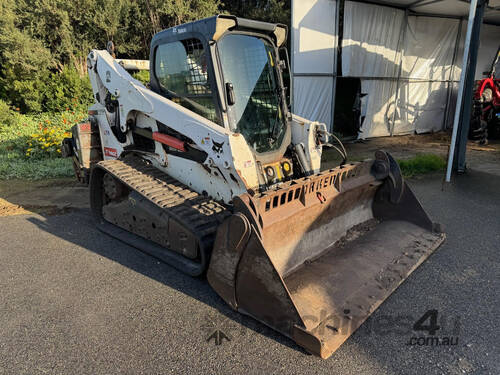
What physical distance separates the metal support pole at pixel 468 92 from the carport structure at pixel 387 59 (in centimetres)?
2

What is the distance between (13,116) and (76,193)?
7847 mm

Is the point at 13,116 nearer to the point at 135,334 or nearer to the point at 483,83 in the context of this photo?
the point at 135,334

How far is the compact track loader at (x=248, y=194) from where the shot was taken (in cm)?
265

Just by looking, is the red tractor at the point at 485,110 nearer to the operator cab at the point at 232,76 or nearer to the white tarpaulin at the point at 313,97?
the white tarpaulin at the point at 313,97

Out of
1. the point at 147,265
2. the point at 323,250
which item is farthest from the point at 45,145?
the point at 323,250

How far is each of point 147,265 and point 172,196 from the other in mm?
788

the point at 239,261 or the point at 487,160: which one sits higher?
the point at 239,261

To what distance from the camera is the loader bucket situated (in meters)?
2.52

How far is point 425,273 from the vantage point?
3.40m

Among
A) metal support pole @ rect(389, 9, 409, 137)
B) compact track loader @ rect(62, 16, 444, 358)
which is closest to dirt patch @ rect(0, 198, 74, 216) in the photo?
compact track loader @ rect(62, 16, 444, 358)

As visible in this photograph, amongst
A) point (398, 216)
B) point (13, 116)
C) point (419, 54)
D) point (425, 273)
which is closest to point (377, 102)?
point (419, 54)

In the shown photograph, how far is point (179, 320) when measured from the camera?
9.30 feet

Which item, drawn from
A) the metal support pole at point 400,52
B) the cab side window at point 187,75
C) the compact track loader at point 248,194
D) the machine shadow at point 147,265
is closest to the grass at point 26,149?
the machine shadow at point 147,265

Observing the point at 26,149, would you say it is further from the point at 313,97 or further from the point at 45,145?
the point at 313,97
